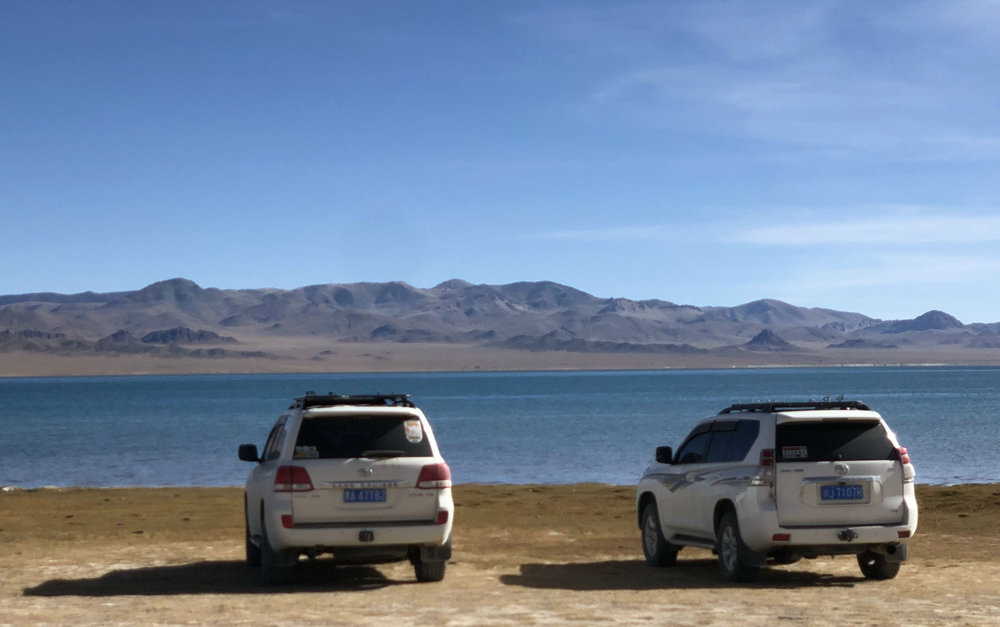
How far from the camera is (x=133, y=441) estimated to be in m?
58.7

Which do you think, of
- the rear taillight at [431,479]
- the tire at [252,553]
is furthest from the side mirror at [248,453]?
the rear taillight at [431,479]

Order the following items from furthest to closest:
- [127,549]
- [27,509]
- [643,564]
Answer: [27,509] < [127,549] < [643,564]

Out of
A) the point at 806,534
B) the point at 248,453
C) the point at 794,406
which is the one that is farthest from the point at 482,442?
the point at 806,534

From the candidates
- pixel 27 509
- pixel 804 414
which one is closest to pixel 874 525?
pixel 804 414

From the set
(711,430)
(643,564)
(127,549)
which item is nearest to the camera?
(711,430)

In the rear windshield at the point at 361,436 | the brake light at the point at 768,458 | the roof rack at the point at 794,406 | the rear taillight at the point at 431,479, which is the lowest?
the rear taillight at the point at 431,479

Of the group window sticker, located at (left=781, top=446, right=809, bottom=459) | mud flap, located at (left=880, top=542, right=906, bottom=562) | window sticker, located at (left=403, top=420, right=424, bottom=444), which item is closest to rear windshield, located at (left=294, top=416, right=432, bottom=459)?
window sticker, located at (left=403, top=420, right=424, bottom=444)

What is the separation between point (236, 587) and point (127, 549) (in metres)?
4.39

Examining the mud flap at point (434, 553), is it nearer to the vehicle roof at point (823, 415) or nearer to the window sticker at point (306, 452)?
the window sticker at point (306, 452)

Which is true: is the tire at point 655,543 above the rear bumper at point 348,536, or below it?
below

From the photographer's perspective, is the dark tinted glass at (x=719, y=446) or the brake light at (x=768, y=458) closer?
the brake light at (x=768, y=458)

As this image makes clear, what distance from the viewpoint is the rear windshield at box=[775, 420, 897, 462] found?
38.5 feet

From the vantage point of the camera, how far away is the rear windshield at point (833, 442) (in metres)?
11.7

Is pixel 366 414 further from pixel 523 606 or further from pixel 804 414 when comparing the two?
pixel 804 414
